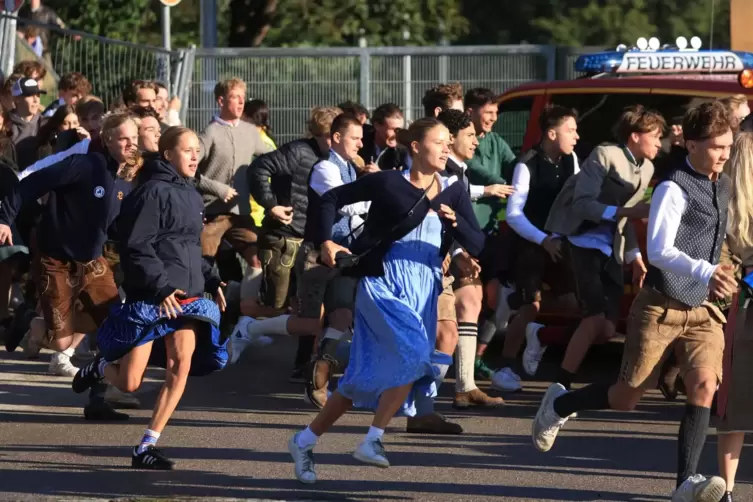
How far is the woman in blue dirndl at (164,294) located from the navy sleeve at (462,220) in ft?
3.86

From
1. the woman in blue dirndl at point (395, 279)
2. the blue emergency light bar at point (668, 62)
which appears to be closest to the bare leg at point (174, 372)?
the woman in blue dirndl at point (395, 279)

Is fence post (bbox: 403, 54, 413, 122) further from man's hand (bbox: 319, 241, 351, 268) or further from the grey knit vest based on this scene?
the grey knit vest

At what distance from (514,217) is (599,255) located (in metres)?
0.62

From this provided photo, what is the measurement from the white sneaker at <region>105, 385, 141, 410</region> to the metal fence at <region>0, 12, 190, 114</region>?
665 cm

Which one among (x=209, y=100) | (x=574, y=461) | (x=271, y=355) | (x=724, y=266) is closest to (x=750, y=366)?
(x=724, y=266)

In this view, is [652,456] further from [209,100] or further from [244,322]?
[209,100]

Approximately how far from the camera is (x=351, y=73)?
51.3 feet

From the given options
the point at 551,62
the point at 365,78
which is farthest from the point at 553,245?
the point at 365,78

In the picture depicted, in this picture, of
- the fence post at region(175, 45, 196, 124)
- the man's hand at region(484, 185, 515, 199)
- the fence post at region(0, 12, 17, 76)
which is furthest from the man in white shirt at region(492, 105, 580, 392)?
the fence post at region(0, 12, 17, 76)

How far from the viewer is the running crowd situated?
6.98 meters

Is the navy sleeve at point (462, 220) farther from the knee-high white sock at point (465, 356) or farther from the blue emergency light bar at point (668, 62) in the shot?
the blue emergency light bar at point (668, 62)

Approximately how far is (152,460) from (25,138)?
16.8 feet

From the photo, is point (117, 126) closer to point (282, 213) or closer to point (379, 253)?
point (282, 213)

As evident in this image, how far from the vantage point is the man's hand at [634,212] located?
29.2ft
